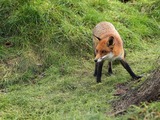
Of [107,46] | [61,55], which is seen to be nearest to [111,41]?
[107,46]

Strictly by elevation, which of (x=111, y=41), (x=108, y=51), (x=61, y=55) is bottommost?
(x=61, y=55)

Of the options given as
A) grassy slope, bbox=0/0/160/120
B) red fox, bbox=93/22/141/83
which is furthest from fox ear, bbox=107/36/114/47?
grassy slope, bbox=0/0/160/120

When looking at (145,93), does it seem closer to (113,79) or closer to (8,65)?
(113,79)

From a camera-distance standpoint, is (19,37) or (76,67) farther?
(19,37)

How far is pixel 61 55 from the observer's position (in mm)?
7469

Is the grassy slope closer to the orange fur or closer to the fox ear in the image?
the orange fur

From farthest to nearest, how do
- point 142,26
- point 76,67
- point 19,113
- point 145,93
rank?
point 142,26 < point 76,67 < point 19,113 < point 145,93

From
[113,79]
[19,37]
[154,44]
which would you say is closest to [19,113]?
[113,79]

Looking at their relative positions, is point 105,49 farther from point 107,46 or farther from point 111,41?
point 111,41

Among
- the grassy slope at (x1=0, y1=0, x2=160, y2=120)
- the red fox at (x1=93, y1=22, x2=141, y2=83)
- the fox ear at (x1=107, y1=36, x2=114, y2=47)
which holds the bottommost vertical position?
the grassy slope at (x1=0, y1=0, x2=160, y2=120)

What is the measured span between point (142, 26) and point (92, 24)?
1.41m

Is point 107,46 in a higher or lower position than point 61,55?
higher

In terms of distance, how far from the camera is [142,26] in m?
9.00

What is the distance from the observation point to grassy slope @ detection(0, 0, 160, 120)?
5.49 metres
